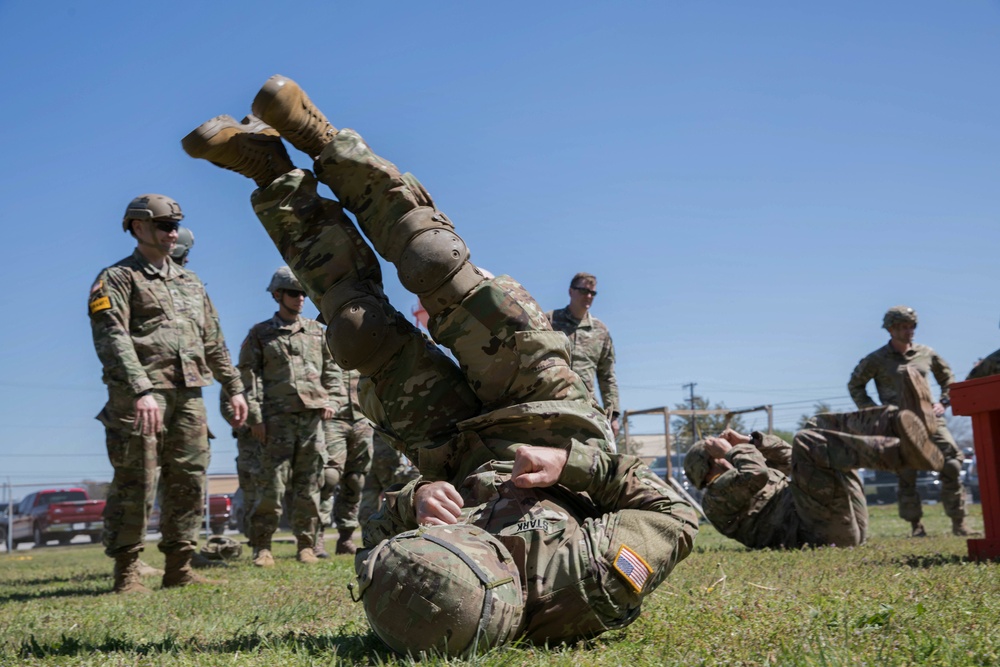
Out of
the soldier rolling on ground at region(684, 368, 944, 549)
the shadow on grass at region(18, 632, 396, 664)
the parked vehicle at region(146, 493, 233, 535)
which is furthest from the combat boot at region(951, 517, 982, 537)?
the parked vehicle at region(146, 493, 233, 535)

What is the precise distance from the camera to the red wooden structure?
596 cm

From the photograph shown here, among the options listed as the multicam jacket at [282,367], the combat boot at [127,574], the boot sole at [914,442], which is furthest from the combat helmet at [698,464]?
the combat boot at [127,574]

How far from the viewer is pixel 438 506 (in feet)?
11.0

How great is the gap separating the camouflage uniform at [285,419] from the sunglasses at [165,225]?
271 cm

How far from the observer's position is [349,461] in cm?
→ 1057

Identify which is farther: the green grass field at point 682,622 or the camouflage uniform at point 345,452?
the camouflage uniform at point 345,452

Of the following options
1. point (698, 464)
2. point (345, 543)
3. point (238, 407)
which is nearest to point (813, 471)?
point (698, 464)

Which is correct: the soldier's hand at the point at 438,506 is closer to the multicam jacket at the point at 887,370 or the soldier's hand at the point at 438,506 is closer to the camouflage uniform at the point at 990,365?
the camouflage uniform at the point at 990,365

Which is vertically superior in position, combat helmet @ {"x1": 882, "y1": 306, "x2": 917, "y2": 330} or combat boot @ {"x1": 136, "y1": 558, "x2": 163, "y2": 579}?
combat helmet @ {"x1": 882, "y1": 306, "x2": 917, "y2": 330}

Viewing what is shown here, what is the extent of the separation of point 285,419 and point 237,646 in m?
5.84

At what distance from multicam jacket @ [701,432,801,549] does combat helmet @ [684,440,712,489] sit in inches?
3.9

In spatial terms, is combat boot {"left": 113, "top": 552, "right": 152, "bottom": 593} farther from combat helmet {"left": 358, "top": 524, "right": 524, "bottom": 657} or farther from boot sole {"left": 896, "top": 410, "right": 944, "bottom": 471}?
boot sole {"left": 896, "top": 410, "right": 944, "bottom": 471}

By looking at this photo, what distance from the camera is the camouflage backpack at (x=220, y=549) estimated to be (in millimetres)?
9820

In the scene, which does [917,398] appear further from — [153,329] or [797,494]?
[153,329]
